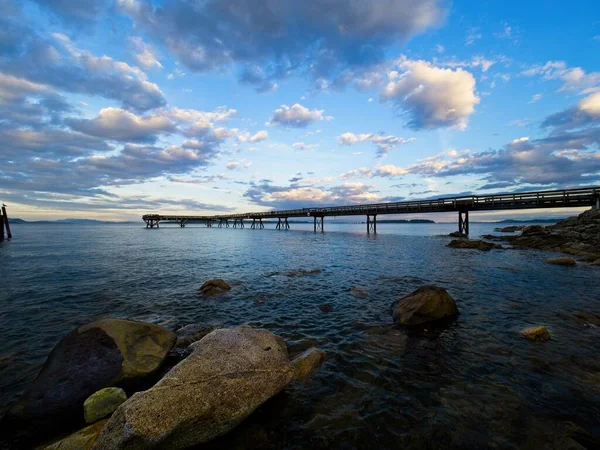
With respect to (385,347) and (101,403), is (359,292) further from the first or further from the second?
(101,403)

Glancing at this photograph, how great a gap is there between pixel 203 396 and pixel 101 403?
76.3 inches

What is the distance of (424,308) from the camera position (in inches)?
344

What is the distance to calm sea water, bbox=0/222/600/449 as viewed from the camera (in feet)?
14.2

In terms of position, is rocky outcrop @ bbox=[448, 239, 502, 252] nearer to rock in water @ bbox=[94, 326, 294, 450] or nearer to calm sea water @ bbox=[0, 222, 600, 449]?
calm sea water @ bbox=[0, 222, 600, 449]

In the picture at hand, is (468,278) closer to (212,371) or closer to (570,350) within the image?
(570,350)

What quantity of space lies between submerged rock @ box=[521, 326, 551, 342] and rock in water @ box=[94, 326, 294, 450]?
7.03 metres

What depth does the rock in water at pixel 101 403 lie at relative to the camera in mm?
4344

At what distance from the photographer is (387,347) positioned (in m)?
7.20

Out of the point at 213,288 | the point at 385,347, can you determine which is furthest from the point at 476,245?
the point at 213,288

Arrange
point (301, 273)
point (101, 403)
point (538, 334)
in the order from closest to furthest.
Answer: point (101, 403) → point (538, 334) → point (301, 273)

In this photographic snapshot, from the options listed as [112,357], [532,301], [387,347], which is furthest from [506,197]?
[112,357]

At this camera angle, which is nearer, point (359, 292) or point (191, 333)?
point (191, 333)

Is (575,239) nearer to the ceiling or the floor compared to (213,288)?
nearer to the ceiling

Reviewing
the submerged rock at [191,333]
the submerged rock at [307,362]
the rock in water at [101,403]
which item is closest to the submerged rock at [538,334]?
the submerged rock at [307,362]
